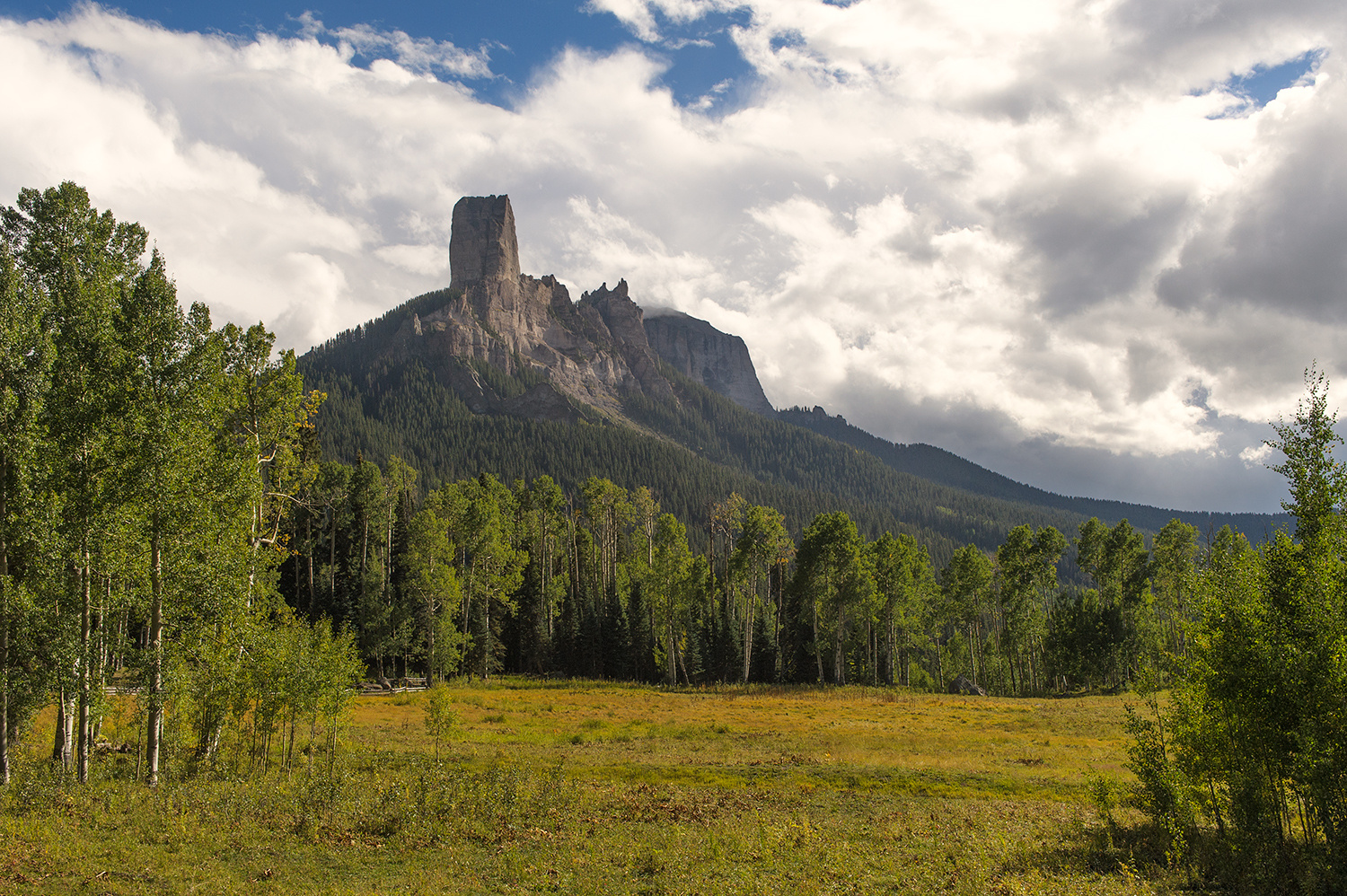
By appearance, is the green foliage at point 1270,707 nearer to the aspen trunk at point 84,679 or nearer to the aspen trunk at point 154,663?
the aspen trunk at point 154,663

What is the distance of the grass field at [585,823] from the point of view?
13.4 meters

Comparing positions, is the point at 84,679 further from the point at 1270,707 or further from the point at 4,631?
the point at 1270,707

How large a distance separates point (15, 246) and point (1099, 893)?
1423 inches

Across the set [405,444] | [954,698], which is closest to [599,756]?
[954,698]

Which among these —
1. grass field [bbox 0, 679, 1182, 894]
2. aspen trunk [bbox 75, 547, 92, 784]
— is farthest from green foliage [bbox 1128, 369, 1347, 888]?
aspen trunk [bbox 75, 547, 92, 784]

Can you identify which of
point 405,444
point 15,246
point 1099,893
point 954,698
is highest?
point 405,444

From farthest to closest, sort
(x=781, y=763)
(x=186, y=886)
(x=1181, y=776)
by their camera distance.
Result: (x=781, y=763) < (x=1181, y=776) < (x=186, y=886)

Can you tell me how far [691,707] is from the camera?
157 feet

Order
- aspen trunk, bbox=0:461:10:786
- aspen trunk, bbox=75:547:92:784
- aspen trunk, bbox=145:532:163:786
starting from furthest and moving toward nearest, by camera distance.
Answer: aspen trunk, bbox=145:532:163:786, aspen trunk, bbox=75:547:92:784, aspen trunk, bbox=0:461:10:786

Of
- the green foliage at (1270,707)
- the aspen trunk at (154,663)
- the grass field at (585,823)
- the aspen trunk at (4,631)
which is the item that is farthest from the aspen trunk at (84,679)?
the green foliage at (1270,707)

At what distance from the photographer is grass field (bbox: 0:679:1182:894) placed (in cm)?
1344

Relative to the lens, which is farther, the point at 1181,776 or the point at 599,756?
the point at 599,756

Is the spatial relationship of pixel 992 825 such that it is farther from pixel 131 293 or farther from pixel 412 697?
pixel 412 697

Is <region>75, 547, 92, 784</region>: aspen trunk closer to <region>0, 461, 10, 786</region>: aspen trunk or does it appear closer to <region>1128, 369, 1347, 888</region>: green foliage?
<region>0, 461, 10, 786</region>: aspen trunk
